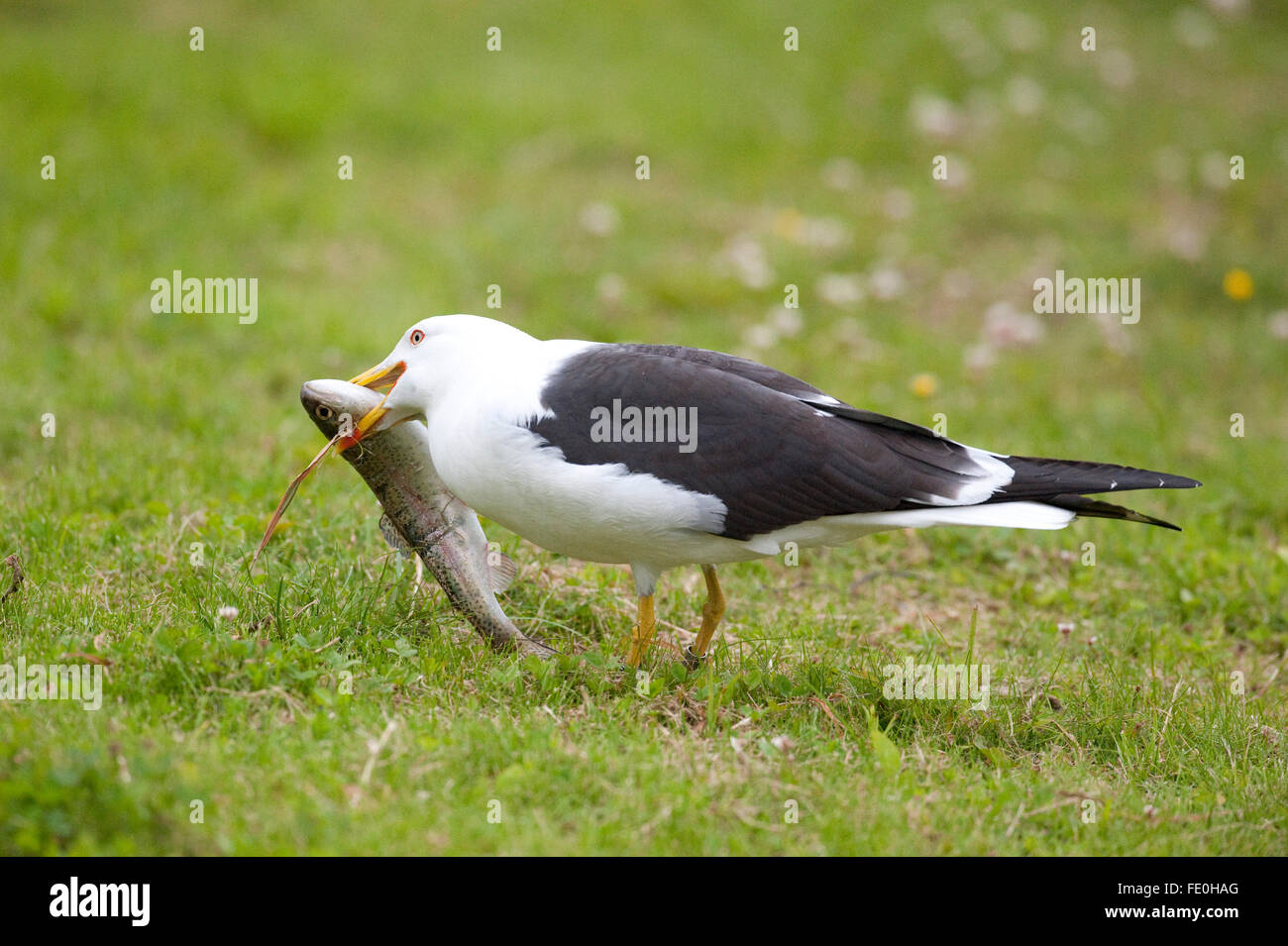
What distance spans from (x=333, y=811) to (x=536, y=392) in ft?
4.59

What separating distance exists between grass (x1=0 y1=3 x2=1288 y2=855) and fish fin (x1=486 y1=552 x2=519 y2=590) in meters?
0.22

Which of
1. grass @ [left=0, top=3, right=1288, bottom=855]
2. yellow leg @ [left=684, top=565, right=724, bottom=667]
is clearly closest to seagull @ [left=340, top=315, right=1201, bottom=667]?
yellow leg @ [left=684, top=565, right=724, bottom=667]

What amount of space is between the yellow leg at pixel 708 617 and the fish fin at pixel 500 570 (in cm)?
65

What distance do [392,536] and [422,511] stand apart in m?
0.17

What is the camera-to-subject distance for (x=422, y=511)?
4.14m

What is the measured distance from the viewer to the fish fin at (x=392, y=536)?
419 cm

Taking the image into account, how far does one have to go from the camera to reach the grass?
345 cm

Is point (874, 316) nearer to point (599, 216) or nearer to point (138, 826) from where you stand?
point (599, 216)

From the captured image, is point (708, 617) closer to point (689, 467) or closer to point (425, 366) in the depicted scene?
point (689, 467)

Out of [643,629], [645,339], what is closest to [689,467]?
[643,629]

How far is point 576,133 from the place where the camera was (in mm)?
9555

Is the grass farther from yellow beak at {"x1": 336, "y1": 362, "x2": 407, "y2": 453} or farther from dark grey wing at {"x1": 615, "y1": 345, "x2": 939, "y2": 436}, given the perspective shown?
dark grey wing at {"x1": 615, "y1": 345, "x2": 939, "y2": 436}

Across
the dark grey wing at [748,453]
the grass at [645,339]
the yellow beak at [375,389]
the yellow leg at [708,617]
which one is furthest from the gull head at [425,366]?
the yellow leg at [708,617]
